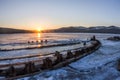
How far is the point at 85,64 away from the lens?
18.2 meters

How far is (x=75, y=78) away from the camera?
13.5 metres

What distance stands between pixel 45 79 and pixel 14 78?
2.12 meters

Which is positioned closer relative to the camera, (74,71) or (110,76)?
(110,76)

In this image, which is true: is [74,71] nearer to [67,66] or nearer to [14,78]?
[67,66]

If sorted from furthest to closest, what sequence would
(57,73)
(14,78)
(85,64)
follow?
(85,64), (57,73), (14,78)

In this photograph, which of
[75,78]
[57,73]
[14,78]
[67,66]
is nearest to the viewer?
[14,78]

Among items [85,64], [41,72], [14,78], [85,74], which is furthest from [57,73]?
[85,64]

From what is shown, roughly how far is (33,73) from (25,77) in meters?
0.84

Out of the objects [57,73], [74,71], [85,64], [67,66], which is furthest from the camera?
[85,64]

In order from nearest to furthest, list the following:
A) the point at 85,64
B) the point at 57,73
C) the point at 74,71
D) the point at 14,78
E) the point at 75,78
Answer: the point at 14,78 → the point at 75,78 → the point at 57,73 → the point at 74,71 → the point at 85,64

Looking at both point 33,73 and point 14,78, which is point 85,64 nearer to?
point 33,73

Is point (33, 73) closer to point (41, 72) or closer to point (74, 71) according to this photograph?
point (41, 72)

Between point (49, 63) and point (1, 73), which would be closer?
point (1, 73)

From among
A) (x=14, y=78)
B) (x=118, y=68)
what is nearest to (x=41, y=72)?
(x=14, y=78)
